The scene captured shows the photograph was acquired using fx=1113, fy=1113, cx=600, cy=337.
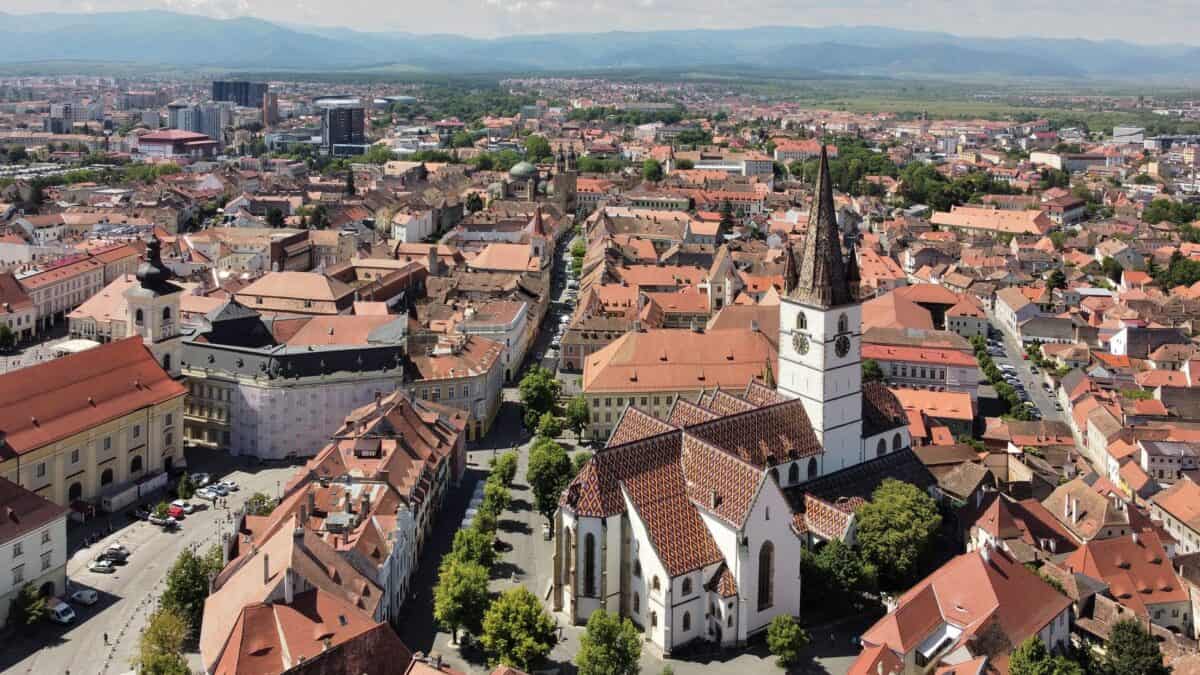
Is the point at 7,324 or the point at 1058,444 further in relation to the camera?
the point at 7,324

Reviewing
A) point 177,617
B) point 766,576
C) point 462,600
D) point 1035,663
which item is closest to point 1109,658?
point 1035,663

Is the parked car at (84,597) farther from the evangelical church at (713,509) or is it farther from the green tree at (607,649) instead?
the green tree at (607,649)

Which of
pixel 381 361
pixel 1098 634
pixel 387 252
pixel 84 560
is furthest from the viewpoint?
pixel 387 252

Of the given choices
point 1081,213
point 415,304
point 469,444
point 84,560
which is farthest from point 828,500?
point 1081,213

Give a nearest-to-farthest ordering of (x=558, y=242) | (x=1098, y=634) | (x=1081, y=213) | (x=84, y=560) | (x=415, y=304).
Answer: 1. (x=1098, y=634)
2. (x=84, y=560)
3. (x=415, y=304)
4. (x=558, y=242)
5. (x=1081, y=213)

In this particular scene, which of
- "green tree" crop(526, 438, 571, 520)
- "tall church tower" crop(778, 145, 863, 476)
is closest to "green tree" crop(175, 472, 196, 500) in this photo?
"green tree" crop(526, 438, 571, 520)

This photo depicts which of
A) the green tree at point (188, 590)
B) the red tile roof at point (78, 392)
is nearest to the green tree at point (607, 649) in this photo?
the green tree at point (188, 590)

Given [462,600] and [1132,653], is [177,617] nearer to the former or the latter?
[462,600]

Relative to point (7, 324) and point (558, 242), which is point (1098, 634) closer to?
point (7, 324)
